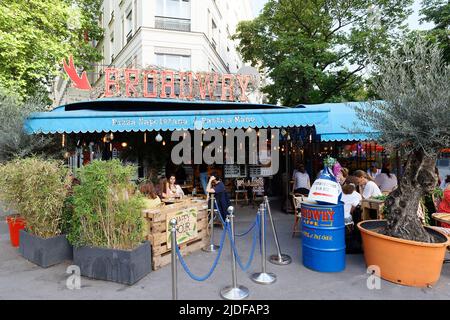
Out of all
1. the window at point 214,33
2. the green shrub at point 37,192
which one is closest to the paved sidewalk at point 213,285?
the green shrub at point 37,192

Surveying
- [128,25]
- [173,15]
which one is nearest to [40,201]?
[173,15]

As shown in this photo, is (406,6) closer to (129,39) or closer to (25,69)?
(129,39)

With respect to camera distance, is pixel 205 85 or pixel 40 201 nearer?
pixel 40 201

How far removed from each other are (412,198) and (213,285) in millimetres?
3226

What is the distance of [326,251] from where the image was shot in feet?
13.8

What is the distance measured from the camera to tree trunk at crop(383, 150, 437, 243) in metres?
3.95

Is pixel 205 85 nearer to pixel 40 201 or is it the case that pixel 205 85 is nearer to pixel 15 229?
pixel 40 201

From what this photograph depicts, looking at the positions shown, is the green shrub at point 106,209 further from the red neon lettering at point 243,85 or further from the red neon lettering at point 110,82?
the red neon lettering at point 243,85

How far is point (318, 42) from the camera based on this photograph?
15008 millimetres

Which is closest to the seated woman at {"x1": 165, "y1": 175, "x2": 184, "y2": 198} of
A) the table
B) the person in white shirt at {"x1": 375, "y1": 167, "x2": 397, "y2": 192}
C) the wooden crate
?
the wooden crate

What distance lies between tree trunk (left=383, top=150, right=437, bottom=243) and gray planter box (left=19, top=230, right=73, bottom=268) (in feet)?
17.8
